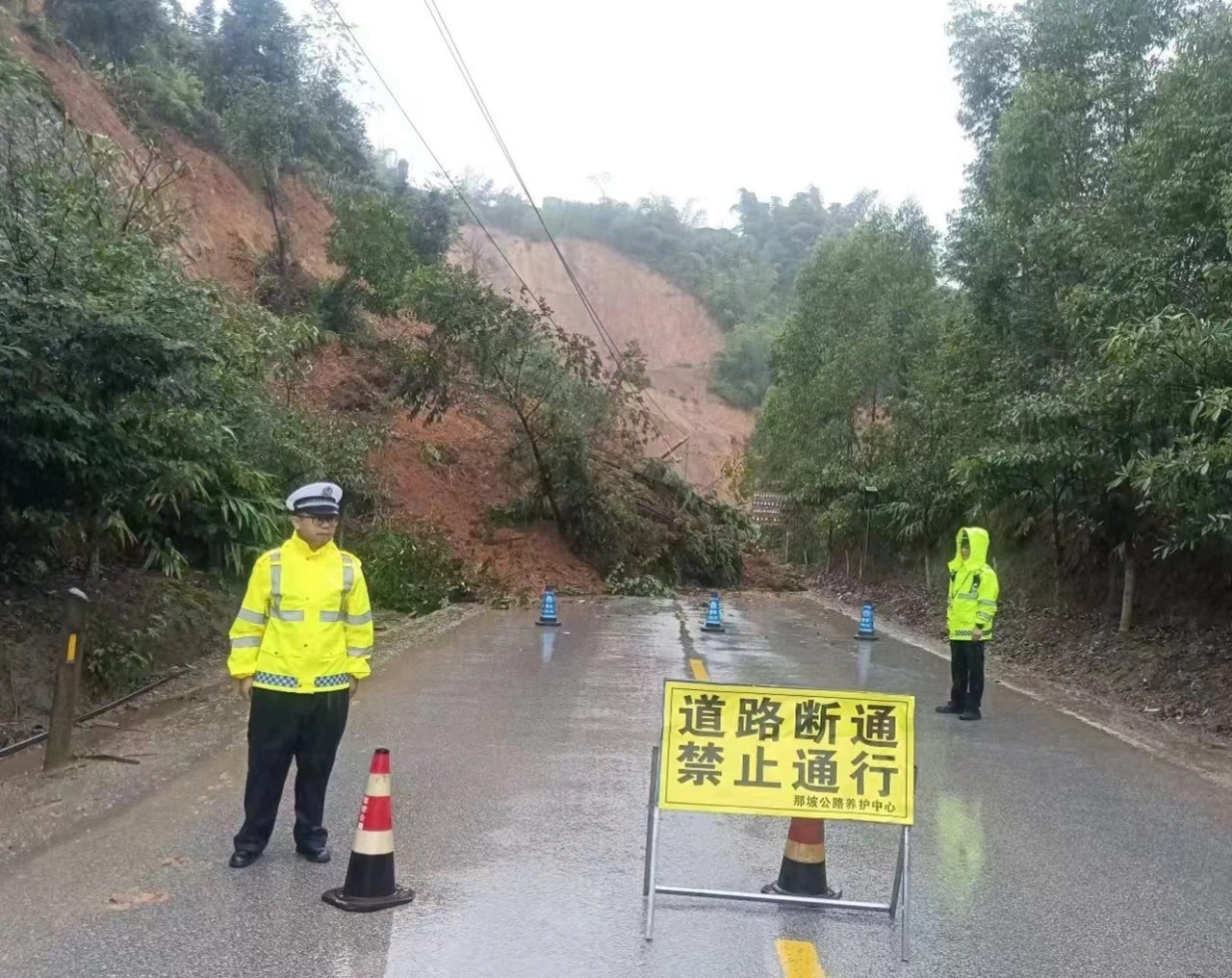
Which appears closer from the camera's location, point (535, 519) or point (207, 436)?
point (207, 436)

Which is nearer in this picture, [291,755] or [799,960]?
[799,960]

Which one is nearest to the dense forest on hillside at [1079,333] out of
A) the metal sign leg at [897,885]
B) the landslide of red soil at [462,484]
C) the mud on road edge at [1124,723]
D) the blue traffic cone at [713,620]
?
the mud on road edge at [1124,723]

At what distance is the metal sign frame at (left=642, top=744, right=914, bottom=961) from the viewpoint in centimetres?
503

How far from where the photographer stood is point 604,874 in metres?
5.82

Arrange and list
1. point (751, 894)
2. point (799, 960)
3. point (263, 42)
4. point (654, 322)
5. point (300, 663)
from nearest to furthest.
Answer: point (799, 960), point (751, 894), point (300, 663), point (263, 42), point (654, 322)

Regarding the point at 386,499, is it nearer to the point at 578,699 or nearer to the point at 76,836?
the point at 578,699

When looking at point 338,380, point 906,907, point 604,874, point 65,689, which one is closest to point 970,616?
point 604,874

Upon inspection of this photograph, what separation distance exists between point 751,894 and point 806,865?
297 mm

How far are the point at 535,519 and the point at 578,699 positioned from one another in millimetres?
18382

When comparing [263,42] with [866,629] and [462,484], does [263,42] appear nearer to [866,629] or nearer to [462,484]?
[462,484]

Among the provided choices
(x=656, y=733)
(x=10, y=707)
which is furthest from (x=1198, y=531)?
(x=10, y=707)

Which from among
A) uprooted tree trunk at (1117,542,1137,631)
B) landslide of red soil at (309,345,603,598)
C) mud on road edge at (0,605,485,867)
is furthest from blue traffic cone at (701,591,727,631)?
mud on road edge at (0,605,485,867)

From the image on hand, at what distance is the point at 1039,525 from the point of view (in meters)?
22.0

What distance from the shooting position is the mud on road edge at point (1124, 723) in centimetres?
925
